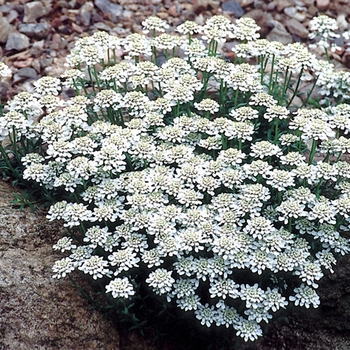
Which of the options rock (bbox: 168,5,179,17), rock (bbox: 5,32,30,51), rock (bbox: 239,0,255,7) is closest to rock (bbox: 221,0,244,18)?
rock (bbox: 239,0,255,7)

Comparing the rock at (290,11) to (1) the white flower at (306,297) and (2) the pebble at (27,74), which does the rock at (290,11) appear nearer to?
(2) the pebble at (27,74)

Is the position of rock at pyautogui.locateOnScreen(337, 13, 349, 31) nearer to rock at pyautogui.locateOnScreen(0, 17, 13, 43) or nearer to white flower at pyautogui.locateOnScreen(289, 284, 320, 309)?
rock at pyautogui.locateOnScreen(0, 17, 13, 43)

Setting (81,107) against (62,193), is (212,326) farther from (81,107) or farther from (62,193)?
(81,107)

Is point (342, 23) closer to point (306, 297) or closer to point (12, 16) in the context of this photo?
point (12, 16)

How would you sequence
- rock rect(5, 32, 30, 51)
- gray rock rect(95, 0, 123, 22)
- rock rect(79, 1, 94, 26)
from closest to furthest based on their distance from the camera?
rock rect(5, 32, 30, 51), rock rect(79, 1, 94, 26), gray rock rect(95, 0, 123, 22)

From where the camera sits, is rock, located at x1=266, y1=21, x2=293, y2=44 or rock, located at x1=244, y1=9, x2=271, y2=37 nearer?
rock, located at x1=266, y1=21, x2=293, y2=44

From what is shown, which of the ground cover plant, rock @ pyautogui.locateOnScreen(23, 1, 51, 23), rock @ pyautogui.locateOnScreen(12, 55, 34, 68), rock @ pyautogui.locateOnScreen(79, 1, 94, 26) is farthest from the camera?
rock @ pyautogui.locateOnScreen(79, 1, 94, 26)

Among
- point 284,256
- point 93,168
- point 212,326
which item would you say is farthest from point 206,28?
point 212,326

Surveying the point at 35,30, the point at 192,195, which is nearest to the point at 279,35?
the point at 35,30
